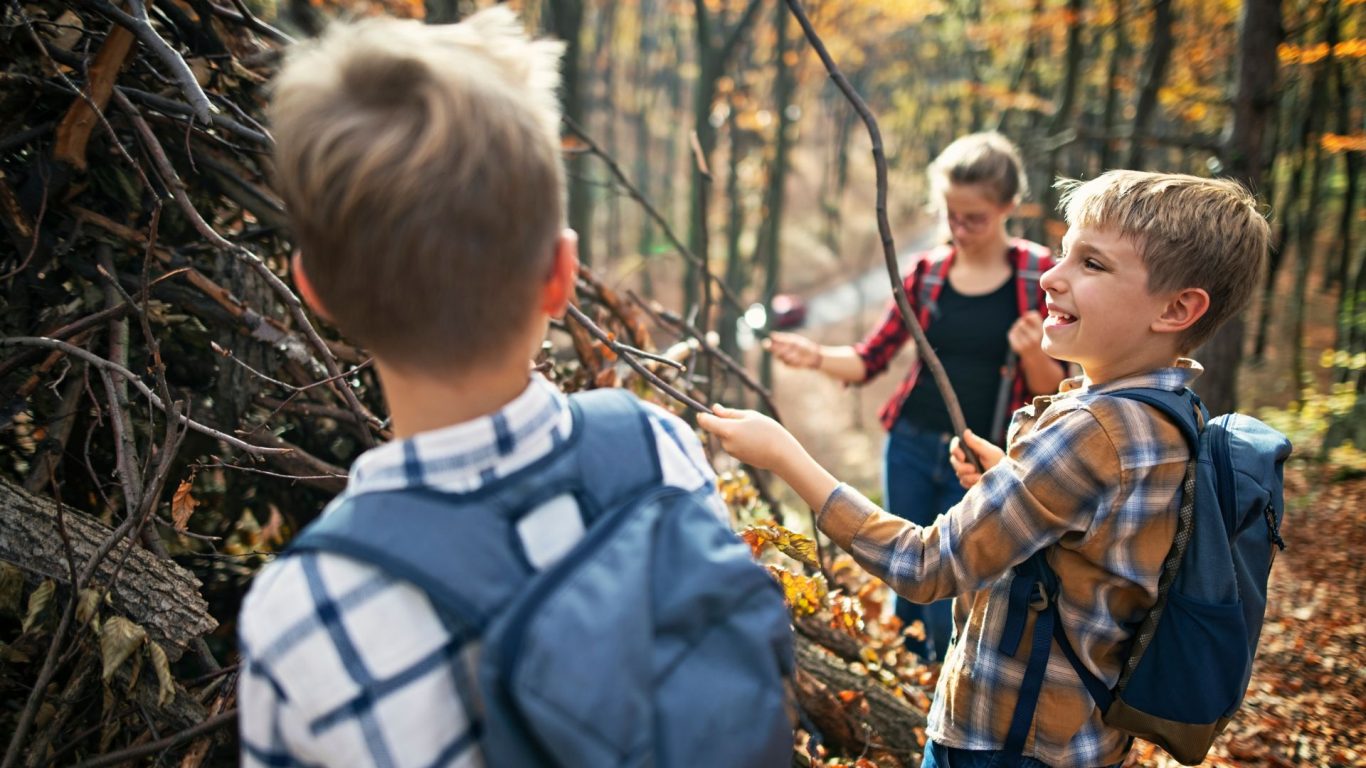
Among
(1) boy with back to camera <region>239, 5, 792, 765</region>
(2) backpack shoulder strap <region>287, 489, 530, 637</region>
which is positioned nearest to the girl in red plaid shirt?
(1) boy with back to camera <region>239, 5, 792, 765</region>

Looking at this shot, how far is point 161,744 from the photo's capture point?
1802mm

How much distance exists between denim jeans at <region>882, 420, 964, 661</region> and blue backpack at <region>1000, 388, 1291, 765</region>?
1.84 metres

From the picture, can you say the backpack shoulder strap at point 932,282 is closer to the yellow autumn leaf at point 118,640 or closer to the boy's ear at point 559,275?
the boy's ear at point 559,275

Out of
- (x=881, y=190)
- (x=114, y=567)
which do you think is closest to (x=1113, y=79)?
(x=881, y=190)

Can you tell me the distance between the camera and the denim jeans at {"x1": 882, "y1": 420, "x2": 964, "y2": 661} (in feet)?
11.6

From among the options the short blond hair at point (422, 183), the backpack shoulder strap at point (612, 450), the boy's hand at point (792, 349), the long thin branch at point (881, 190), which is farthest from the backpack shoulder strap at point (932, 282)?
the short blond hair at point (422, 183)

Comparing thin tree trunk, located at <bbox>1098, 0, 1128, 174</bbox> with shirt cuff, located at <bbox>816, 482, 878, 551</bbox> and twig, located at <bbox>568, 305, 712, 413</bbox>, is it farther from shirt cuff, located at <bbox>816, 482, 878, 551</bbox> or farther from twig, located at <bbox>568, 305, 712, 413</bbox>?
shirt cuff, located at <bbox>816, 482, 878, 551</bbox>

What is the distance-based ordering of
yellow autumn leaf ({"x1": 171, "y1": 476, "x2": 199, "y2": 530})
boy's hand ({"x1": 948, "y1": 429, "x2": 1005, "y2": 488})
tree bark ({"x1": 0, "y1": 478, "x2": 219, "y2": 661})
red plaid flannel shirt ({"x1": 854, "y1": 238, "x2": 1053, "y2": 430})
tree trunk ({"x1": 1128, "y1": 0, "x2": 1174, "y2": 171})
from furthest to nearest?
tree trunk ({"x1": 1128, "y1": 0, "x2": 1174, "y2": 171}), red plaid flannel shirt ({"x1": 854, "y1": 238, "x2": 1053, "y2": 430}), boy's hand ({"x1": 948, "y1": 429, "x2": 1005, "y2": 488}), yellow autumn leaf ({"x1": 171, "y1": 476, "x2": 199, "y2": 530}), tree bark ({"x1": 0, "y1": 478, "x2": 219, "y2": 661})

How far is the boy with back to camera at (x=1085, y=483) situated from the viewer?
1603 mm

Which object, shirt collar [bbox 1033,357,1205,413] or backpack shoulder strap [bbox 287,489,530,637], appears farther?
shirt collar [bbox 1033,357,1205,413]

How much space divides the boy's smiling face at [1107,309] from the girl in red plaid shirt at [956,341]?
1505 millimetres

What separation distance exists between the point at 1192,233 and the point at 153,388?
9.32ft

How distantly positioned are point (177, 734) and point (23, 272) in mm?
1468

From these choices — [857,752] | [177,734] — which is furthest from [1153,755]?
[177,734]
